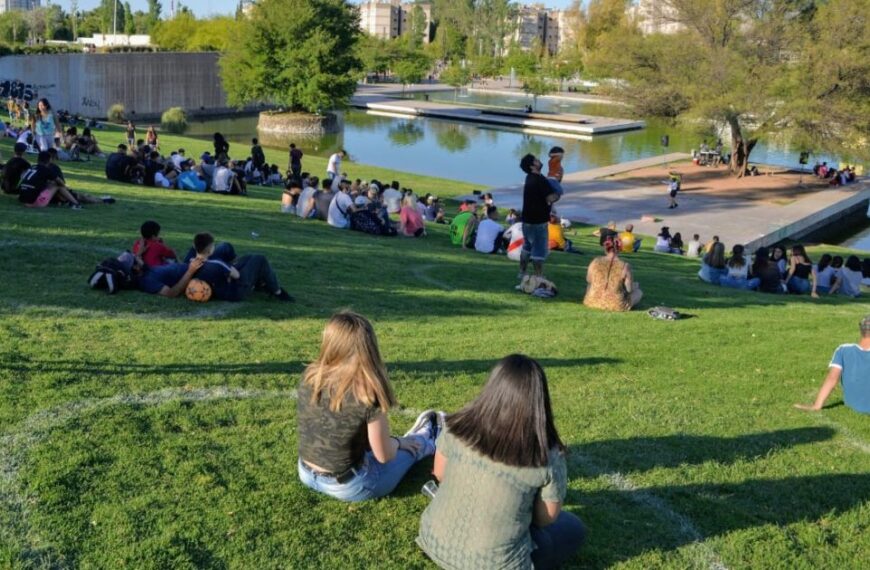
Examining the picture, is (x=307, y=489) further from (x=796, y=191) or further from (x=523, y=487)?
(x=796, y=191)

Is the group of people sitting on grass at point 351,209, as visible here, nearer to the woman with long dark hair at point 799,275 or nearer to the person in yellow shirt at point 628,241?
the person in yellow shirt at point 628,241

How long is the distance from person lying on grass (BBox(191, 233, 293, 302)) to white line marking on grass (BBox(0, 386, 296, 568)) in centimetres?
251

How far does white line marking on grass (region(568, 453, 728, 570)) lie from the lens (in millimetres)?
4750

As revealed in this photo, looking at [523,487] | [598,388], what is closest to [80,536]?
[523,487]

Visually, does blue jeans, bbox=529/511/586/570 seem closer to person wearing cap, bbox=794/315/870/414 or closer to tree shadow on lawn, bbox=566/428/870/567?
tree shadow on lawn, bbox=566/428/870/567

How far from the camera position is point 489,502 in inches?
151

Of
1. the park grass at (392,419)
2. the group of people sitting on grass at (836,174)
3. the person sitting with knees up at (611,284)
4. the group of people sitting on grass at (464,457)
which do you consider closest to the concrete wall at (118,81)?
the park grass at (392,419)

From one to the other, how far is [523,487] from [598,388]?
383 cm

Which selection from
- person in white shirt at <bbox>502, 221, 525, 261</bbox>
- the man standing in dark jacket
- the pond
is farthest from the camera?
the pond

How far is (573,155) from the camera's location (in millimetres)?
49969

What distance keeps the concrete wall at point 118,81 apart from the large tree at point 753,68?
34283 mm

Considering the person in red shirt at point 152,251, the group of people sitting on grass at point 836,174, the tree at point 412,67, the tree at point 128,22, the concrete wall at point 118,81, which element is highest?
the tree at point 128,22

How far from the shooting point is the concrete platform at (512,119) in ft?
206

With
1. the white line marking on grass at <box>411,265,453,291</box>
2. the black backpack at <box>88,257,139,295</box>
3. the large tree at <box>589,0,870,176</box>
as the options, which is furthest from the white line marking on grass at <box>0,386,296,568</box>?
the large tree at <box>589,0,870,176</box>
